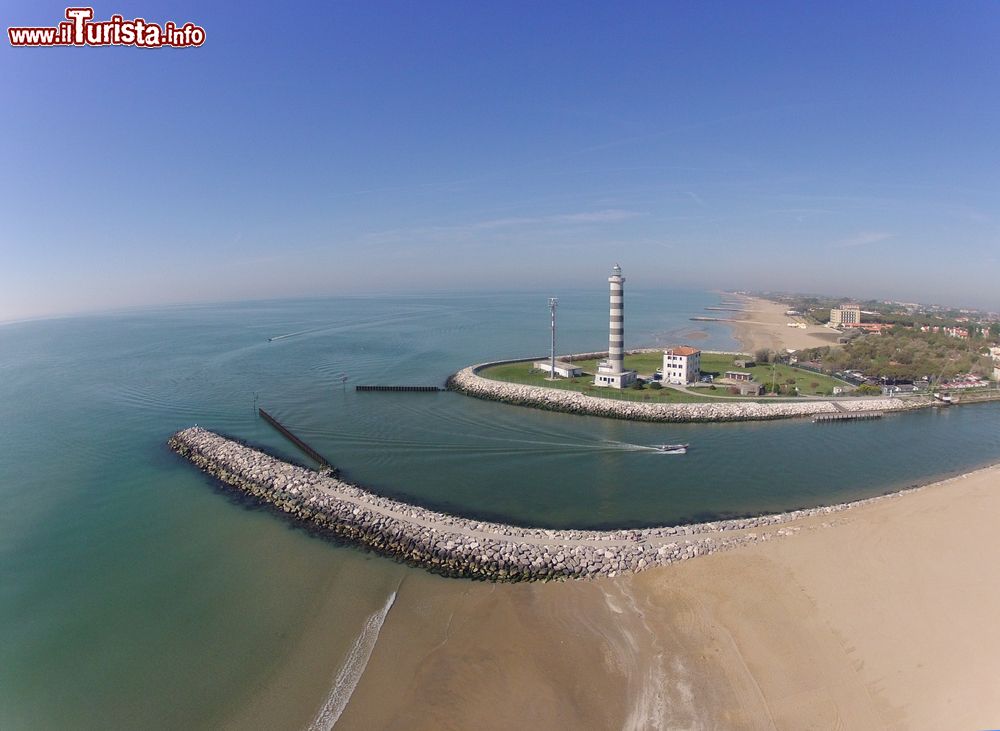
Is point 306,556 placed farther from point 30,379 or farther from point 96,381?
point 30,379

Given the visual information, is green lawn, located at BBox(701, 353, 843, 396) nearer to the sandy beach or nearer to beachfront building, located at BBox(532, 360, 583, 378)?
beachfront building, located at BBox(532, 360, 583, 378)

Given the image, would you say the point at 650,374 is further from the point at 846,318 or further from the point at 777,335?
the point at 846,318

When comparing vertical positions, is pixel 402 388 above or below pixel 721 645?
above

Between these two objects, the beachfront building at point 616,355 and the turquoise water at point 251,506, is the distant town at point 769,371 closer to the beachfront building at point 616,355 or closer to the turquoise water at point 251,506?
the beachfront building at point 616,355

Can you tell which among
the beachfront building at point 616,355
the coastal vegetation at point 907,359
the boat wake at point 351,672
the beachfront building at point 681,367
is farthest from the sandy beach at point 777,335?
the boat wake at point 351,672

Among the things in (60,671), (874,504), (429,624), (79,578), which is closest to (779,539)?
(874,504)

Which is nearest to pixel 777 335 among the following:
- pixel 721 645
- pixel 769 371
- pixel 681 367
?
pixel 769 371

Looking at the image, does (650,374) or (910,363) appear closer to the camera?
(650,374)
